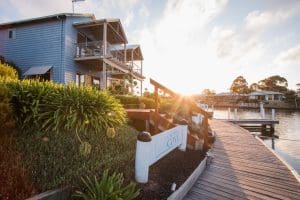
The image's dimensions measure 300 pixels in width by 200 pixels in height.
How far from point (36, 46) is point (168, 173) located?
15.4 meters

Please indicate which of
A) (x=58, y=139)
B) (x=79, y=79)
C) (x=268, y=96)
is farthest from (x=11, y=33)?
(x=268, y=96)

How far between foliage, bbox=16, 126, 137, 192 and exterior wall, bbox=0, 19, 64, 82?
1203 centimetres

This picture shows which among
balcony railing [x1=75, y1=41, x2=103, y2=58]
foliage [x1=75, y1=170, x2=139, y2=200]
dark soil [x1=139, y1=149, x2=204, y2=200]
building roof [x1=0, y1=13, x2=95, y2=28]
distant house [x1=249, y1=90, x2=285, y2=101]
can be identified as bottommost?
dark soil [x1=139, y1=149, x2=204, y2=200]

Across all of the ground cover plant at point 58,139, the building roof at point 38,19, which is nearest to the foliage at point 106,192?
the ground cover plant at point 58,139

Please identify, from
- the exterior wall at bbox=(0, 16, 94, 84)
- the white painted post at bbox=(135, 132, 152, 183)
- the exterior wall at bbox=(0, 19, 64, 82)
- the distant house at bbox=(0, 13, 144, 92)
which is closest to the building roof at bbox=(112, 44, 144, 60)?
the distant house at bbox=(0, 13, 144, 92)

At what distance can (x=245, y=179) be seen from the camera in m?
4.51

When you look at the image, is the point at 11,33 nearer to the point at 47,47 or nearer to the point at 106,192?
the point at 47,47

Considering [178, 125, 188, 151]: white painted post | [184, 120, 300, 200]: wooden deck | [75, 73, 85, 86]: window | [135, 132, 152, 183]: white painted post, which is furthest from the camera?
[75, 73, 85, 86]: window

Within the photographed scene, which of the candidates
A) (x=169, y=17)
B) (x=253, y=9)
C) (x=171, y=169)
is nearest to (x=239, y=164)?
(x=171, y=169)

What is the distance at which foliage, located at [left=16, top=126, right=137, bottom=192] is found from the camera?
117 inches

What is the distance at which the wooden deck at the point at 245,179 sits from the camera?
12.5ft

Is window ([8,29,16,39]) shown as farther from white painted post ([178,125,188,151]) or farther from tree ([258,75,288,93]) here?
tree ([258,75,288,93])

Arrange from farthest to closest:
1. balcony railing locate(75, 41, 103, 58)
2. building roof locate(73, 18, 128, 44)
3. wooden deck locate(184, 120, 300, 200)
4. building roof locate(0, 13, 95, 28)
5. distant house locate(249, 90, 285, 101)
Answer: distant house locate(249, 90, 285, 101), balcony railing locate(75, 41, 103, 58), building roof locate(73, 18, 128, 44), building roof locate(0, 13, 95, 28), wooden deck locate(184, 120, 300, 200)

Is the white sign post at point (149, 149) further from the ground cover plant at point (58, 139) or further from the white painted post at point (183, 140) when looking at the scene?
the white painted post at point (183, 140)
